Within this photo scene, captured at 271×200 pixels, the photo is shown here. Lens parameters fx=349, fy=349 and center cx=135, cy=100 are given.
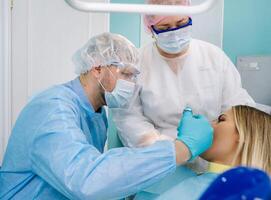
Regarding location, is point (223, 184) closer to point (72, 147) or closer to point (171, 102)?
point (72, 147)

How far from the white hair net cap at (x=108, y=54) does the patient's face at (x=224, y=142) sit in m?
0.38

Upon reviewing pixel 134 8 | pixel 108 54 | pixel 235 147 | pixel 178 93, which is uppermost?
pixel 134 8

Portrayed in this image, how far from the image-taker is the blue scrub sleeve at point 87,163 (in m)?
0.94

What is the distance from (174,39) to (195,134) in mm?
432

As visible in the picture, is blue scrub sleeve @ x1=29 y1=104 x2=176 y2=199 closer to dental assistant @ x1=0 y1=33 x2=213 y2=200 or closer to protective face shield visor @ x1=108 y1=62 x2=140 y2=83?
dental assistant @ x1=0 y1=33 x2=213 y2=200

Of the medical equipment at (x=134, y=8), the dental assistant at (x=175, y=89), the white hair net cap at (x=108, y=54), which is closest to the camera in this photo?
the medical equipment at (x=134, y=8)

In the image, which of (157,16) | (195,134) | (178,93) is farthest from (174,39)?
(195,134)

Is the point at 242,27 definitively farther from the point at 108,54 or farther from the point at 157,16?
the point at 108,54

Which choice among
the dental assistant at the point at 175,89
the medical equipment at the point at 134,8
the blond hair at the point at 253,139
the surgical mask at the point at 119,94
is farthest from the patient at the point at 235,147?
the medical equipment at the point at 134,8

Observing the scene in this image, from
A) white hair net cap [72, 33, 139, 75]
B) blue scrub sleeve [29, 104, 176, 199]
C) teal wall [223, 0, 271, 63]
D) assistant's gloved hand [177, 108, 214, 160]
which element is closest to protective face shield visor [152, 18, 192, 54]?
white hair net cap [72, 33, 139, 75]

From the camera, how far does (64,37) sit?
229cm

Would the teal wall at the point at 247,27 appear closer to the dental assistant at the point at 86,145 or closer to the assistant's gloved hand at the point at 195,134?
the dental assistant at the point at 86,145

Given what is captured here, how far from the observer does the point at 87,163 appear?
962 millimetres

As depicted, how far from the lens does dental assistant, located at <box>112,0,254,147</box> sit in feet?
4.62
